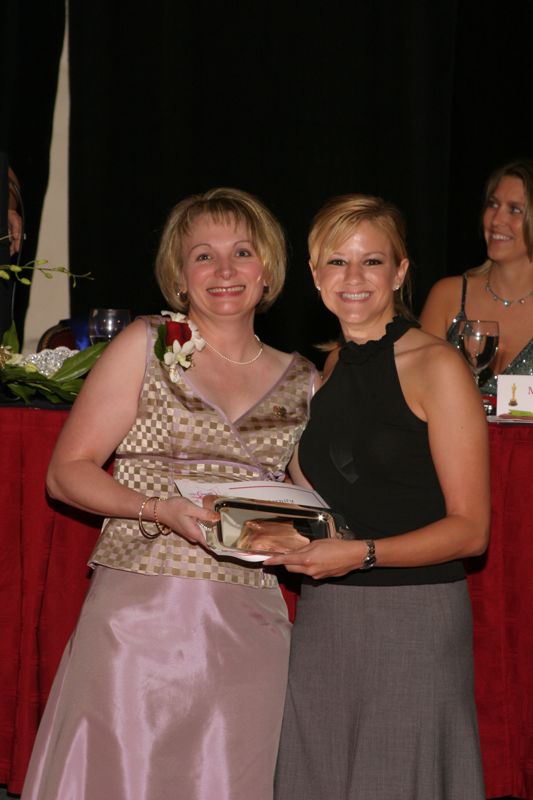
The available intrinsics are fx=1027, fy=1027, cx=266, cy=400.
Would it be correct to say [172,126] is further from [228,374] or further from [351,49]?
[228,374]

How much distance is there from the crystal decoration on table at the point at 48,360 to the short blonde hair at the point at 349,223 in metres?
0.83

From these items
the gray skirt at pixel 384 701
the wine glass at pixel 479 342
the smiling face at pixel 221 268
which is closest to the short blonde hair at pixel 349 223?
the smiling face at pixel 221 268

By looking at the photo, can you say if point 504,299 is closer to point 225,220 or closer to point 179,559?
point 225,220

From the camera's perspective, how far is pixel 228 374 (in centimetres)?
236

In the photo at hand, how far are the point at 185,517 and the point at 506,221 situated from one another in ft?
7.77

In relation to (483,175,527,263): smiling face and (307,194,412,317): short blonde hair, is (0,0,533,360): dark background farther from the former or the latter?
(307,194,412,317): short blonde hair

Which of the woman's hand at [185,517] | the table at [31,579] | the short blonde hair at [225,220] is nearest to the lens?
the woman's hand at [185,517]

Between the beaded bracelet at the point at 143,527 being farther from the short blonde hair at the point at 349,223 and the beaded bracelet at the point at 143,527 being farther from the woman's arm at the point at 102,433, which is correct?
the short blonde hair at the point at 349,223

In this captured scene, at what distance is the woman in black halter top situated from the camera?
188 cm

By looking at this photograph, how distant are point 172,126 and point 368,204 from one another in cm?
341

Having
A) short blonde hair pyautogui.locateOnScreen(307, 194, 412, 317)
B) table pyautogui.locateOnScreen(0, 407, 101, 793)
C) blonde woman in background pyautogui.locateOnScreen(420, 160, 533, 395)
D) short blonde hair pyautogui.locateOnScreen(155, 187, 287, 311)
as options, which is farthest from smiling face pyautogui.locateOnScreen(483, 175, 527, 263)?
table pyautogui.locateOnScreen(0, 407, 101, 793)

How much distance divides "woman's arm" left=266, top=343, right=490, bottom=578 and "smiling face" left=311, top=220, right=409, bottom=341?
213 mm

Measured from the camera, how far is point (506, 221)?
390 centimetres

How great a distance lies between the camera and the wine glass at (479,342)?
245 centimetres
